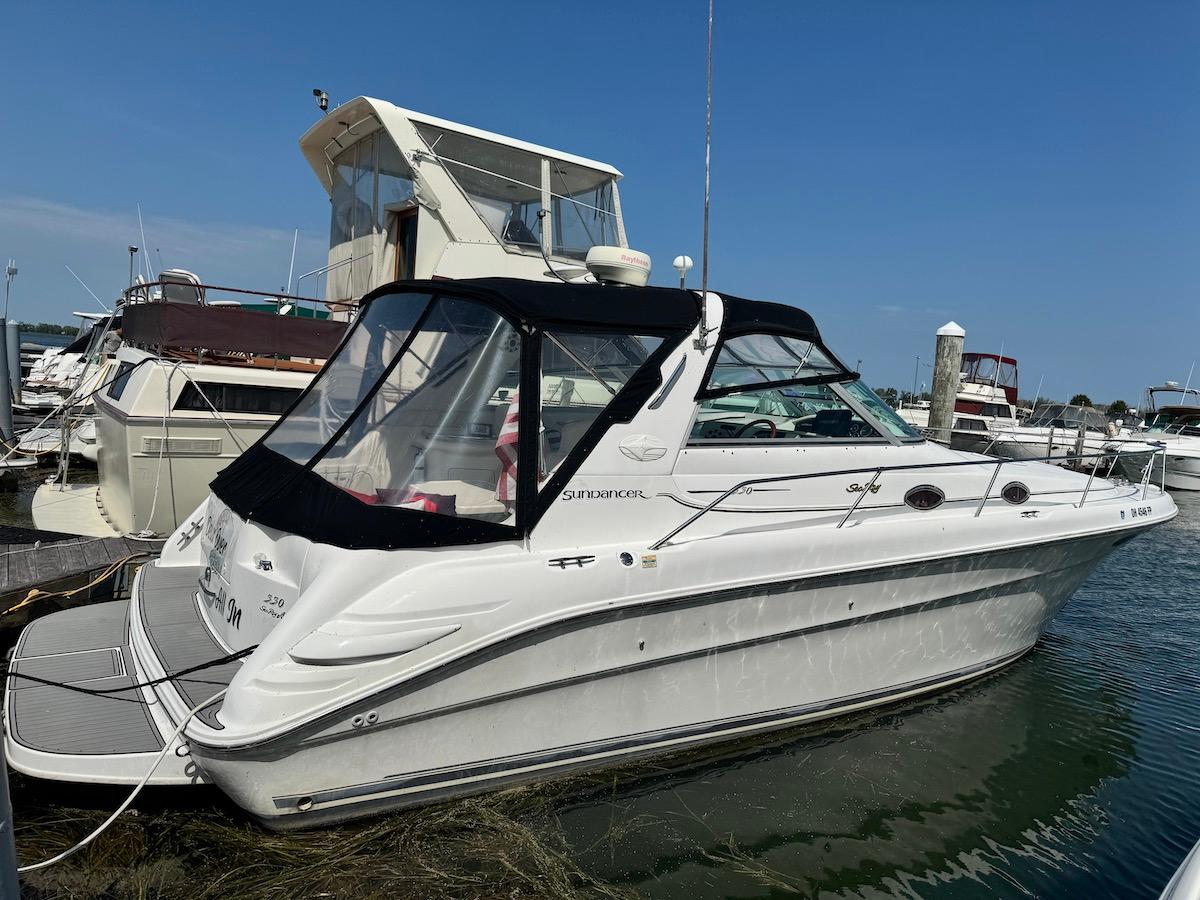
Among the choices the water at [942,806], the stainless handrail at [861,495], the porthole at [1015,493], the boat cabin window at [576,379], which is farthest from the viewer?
the porthole at [1015,493]

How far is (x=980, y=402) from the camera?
95.7 feet

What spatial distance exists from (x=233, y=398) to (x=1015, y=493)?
7974mm

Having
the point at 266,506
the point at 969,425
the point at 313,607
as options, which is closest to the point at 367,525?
the point at 313,607

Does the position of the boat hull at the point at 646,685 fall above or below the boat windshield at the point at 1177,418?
below

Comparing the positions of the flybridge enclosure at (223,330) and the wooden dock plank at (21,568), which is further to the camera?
the flybridge enclosure at (223,330)

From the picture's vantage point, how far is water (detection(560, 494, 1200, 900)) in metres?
3.60

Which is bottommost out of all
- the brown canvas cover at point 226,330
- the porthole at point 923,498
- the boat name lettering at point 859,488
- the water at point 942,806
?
the water at point 942,806

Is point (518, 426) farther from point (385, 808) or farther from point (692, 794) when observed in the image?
point (692, 794)

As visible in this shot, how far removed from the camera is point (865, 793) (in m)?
4.25

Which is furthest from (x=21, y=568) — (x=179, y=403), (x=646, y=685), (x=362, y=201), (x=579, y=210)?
(x=579, y=210)

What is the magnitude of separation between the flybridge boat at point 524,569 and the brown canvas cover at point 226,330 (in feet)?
15.0

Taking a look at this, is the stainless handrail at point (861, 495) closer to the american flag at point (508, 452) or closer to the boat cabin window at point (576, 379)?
the boat cabin window at point (576, 379)

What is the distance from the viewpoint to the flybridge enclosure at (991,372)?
106ft

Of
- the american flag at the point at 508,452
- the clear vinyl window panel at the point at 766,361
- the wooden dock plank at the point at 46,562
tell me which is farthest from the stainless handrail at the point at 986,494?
the wooden dock plank at the point at 46,562
